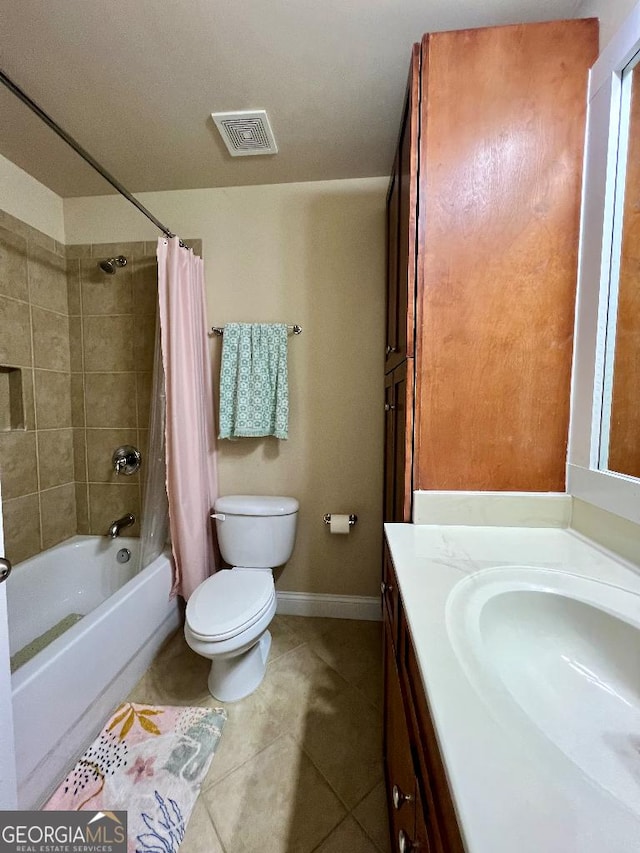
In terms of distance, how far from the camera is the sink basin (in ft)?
1.34

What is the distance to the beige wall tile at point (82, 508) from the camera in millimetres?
1808

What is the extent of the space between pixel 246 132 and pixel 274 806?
238 centimetres

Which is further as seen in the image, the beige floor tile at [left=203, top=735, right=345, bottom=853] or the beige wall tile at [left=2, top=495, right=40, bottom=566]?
the beige wall tile at [left=2, top=495, right=40, bottom=566]

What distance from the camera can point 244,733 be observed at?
1.14 metres

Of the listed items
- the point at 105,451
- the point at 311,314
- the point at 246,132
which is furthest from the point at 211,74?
the point at 105,451

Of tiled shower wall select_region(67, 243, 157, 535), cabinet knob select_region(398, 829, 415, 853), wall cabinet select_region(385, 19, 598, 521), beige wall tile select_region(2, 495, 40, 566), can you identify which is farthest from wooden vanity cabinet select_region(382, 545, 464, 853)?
beige wall tile select_region(2, 495, 40, 566)

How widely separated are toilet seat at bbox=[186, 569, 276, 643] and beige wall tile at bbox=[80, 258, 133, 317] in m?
1.49

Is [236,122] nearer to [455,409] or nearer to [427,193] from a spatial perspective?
[427,193]

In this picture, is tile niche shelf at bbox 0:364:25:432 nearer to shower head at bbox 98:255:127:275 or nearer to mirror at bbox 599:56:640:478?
shower head at bbox 98:255:127:275

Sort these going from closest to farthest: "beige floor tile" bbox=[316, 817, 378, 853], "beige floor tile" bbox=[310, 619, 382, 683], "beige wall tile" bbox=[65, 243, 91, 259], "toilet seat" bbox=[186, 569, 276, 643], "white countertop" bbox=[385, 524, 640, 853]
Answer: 1. "white countertop" bbox=[385, 524, 640, 853]
2. "beige floor tile" bbox=[316, 817, 378, 853]
3. "toilet seat" bbox=[186, 569, 276, 643]
4. "beige floor tile" bbox=[310, 619, 382, 683]
5. "beige wall tile" bbox=[65, 243, 91, 259]

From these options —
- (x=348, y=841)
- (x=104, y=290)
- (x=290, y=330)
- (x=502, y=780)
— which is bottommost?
(x=348, y=841)

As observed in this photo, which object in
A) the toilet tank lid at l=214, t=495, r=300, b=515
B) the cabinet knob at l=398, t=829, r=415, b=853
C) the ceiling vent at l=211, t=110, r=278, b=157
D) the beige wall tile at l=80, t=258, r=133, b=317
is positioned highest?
the ceiling vent at l=211, t=110, r=278, b=157

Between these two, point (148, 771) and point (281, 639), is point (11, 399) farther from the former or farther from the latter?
point (281, 639)

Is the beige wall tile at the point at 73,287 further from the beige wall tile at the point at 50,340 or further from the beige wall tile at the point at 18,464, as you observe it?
the beige wall tile at the point at 18,464
